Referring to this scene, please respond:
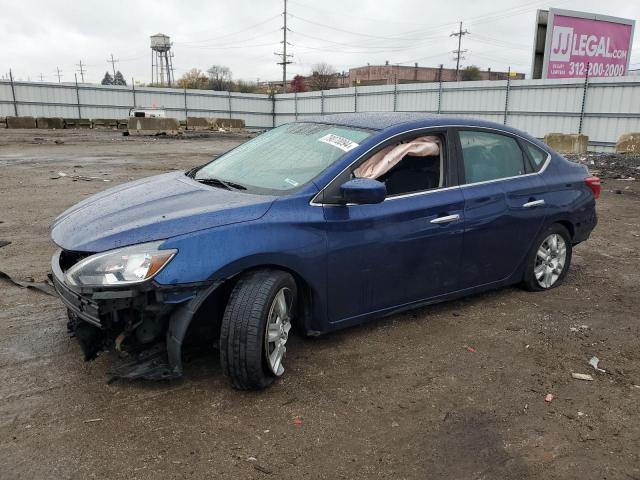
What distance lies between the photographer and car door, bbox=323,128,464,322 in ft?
11.0

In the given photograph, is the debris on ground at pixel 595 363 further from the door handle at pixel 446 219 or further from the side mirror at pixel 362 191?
the side mirror at pixel 362 191

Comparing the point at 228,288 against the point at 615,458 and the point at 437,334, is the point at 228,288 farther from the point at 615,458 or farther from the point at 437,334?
the point at 615,458

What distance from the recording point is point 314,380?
10.6ft

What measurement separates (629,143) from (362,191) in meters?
17.3

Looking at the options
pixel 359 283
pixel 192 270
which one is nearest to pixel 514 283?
pixel 359 283

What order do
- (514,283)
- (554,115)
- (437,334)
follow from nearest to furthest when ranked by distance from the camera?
(437,334) → (514,283) → (554,115)

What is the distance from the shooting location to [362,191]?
321 centimetres

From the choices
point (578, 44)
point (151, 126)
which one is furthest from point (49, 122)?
point (578, 44)

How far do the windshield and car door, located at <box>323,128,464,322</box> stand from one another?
1.31 feet

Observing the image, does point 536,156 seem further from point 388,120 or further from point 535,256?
point 388,120

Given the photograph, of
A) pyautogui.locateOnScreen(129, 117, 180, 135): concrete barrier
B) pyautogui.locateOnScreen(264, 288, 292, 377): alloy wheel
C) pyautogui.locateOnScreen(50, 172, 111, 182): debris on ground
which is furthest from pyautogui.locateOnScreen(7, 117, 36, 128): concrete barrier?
pyautogui.locateOnScreen(264, 288, 292, 377): alloy wheel

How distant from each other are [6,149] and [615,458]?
2042 cm

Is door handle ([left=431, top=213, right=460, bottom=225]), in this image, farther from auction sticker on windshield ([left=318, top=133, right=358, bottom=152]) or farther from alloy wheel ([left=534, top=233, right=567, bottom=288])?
alloy wheel ([left=534, top=233, right=567, bottom=288])

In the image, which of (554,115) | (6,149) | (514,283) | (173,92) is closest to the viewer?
(514,283)
